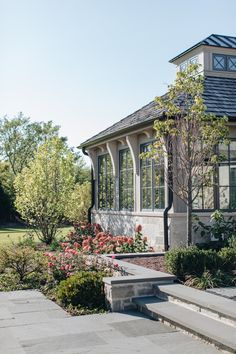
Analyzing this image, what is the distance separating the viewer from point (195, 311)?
6.44 meters

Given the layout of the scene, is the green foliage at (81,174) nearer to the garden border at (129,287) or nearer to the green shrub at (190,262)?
the green shrub at (190,262)

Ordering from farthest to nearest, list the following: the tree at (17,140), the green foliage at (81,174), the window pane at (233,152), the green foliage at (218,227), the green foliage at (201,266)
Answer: the tree at (17,140)
the green foliage at (81,174)
the window pane at (233,152)
the green foliage at (218,227)
the green foliage at (201,266)

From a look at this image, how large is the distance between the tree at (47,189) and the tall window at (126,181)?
3.03 meters

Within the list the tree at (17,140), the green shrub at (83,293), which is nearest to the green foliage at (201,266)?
the green shrub at (83,293)

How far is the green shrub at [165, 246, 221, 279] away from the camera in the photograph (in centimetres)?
806

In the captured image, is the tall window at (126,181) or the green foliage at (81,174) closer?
the tall window at (126,181)

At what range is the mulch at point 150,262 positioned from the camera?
351 inches

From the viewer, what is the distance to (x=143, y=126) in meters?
11.9

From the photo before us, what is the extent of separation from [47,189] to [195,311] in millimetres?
10878

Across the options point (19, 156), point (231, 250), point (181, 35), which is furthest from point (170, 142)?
point (19, 156)

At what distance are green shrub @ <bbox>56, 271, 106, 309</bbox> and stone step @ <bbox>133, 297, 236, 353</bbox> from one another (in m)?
0.64

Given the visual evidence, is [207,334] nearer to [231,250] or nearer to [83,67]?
[231,250]

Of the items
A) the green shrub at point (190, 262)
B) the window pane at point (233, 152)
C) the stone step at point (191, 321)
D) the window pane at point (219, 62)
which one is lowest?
the stone step at point (191, 321)

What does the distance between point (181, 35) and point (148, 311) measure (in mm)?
6028
